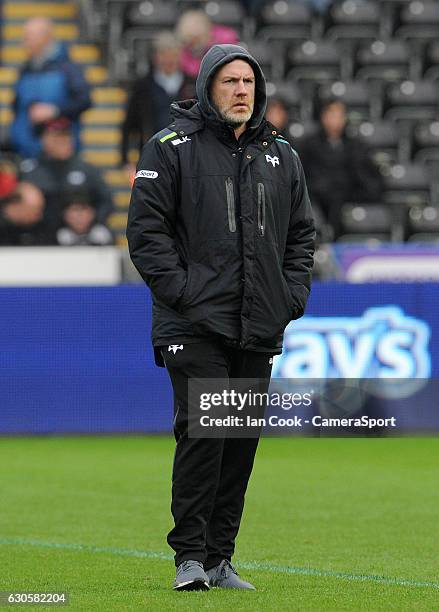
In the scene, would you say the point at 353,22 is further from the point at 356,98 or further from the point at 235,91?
the point at 235,91

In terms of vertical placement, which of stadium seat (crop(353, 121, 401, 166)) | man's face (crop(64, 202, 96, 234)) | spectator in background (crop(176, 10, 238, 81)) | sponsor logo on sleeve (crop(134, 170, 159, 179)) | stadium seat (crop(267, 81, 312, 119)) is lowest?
man's face (crop(64, 202, 96, 234))

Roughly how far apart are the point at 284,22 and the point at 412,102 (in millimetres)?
1937

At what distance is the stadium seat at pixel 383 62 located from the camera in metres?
19.4

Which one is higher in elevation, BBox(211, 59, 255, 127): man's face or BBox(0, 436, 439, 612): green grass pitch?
BBox(211, 59, 255, 127): man's face

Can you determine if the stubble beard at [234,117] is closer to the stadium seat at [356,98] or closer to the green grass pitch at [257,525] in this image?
the green grass pitch at [257,525]

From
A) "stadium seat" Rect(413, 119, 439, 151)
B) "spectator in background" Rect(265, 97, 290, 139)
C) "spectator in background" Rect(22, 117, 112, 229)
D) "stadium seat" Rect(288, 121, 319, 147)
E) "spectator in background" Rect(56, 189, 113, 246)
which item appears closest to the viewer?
"spectator in background" Rect(56, 189, 113, 246)

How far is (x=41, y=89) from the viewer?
16703 millimetres

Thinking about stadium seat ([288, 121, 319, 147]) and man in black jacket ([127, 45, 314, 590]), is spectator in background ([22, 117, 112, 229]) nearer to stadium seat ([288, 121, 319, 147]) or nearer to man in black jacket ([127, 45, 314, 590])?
stadium seat ([288, 121, 319, 147])

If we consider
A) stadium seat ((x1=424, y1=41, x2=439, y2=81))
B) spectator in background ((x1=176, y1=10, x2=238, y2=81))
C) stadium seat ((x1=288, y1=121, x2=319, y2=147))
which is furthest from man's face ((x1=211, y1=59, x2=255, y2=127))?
stadium seat ((x1=424, y1=41, x2=439, y2=81))

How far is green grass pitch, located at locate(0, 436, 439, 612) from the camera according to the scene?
617 cm

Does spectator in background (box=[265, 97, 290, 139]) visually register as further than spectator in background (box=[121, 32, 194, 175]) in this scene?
No

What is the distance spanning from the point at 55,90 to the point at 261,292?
11093mm

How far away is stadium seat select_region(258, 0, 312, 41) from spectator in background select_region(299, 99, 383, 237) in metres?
3.57

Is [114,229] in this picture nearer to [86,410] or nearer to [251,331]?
[86,410]
